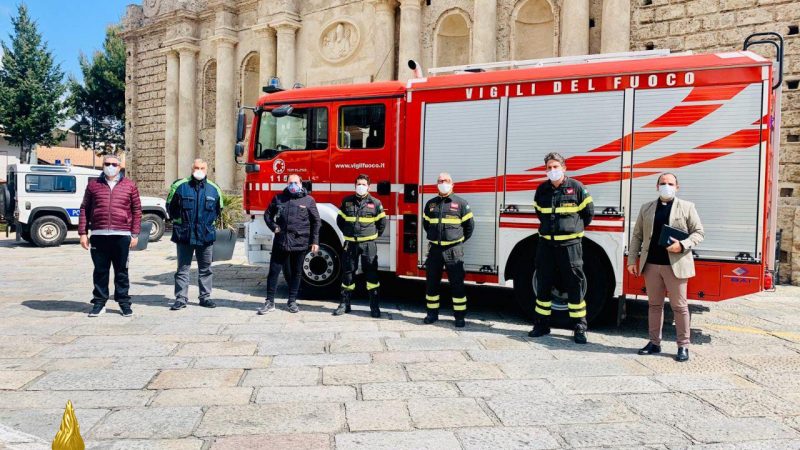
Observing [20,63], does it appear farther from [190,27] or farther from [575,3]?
[575,3]

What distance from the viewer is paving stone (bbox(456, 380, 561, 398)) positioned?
14.3 feet

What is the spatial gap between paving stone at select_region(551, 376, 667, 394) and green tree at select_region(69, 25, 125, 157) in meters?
35.3

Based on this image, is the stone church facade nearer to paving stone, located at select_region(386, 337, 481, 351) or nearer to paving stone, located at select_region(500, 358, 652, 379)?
paving stone, located at select_region(500, 358, 652, 379)

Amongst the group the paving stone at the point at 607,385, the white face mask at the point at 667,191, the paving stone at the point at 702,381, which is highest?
the white face mask at the point at 667,191

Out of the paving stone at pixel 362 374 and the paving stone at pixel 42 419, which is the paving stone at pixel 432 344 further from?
the paving stone at pixel 42 419

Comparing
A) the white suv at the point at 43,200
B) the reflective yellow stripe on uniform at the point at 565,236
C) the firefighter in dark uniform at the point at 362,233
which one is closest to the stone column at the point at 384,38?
the white suv at the point at 43,200

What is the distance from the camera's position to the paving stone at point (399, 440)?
11.2 ft

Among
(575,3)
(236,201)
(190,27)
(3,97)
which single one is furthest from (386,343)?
(3,97)

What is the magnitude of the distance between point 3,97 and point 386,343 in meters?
34.3

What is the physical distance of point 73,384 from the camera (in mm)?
4547

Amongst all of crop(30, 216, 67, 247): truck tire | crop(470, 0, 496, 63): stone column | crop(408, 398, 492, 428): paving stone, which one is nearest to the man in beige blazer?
crop(408, 398, 492, 428): paving stone

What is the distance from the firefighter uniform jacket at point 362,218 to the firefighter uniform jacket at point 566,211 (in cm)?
208

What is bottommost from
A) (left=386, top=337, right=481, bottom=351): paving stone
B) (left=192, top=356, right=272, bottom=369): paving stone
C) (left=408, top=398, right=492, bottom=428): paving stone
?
(left=192, top=356, right=272, bottom=369): paving stone

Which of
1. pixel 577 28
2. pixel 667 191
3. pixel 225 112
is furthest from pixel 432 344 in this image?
pixel 225 112
